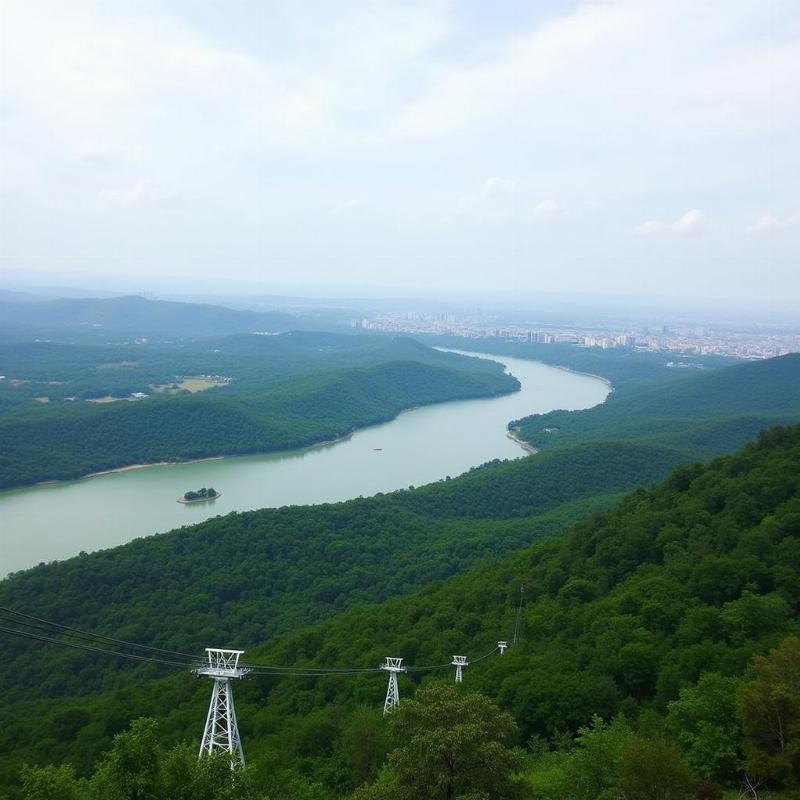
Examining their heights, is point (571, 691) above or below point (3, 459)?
above

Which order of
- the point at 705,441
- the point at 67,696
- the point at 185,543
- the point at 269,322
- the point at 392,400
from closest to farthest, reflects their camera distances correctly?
the point at 67,696, the point at 185,543, the point at 705,441, the point at 392,400, the point at 269,322

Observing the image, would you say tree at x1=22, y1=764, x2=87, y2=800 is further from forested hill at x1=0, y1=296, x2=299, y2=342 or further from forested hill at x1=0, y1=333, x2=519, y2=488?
forested hill at x1=0, y1=296, x2=299, y2=342

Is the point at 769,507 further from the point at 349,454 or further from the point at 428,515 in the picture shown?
the point at 349,454

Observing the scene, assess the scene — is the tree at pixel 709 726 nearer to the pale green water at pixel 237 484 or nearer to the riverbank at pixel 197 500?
the pale green water at pixel 237 484

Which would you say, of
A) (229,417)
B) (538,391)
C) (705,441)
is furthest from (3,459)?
(538,391)

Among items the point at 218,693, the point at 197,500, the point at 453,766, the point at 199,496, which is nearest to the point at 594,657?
the point at 453,766

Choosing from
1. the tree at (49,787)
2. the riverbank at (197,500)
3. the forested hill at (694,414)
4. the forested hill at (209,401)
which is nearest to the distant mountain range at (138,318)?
the forested hill at (209,401)

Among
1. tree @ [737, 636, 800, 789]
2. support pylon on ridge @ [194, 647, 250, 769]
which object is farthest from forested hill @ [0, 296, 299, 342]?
tree @ [737, 636, 800, 789]
